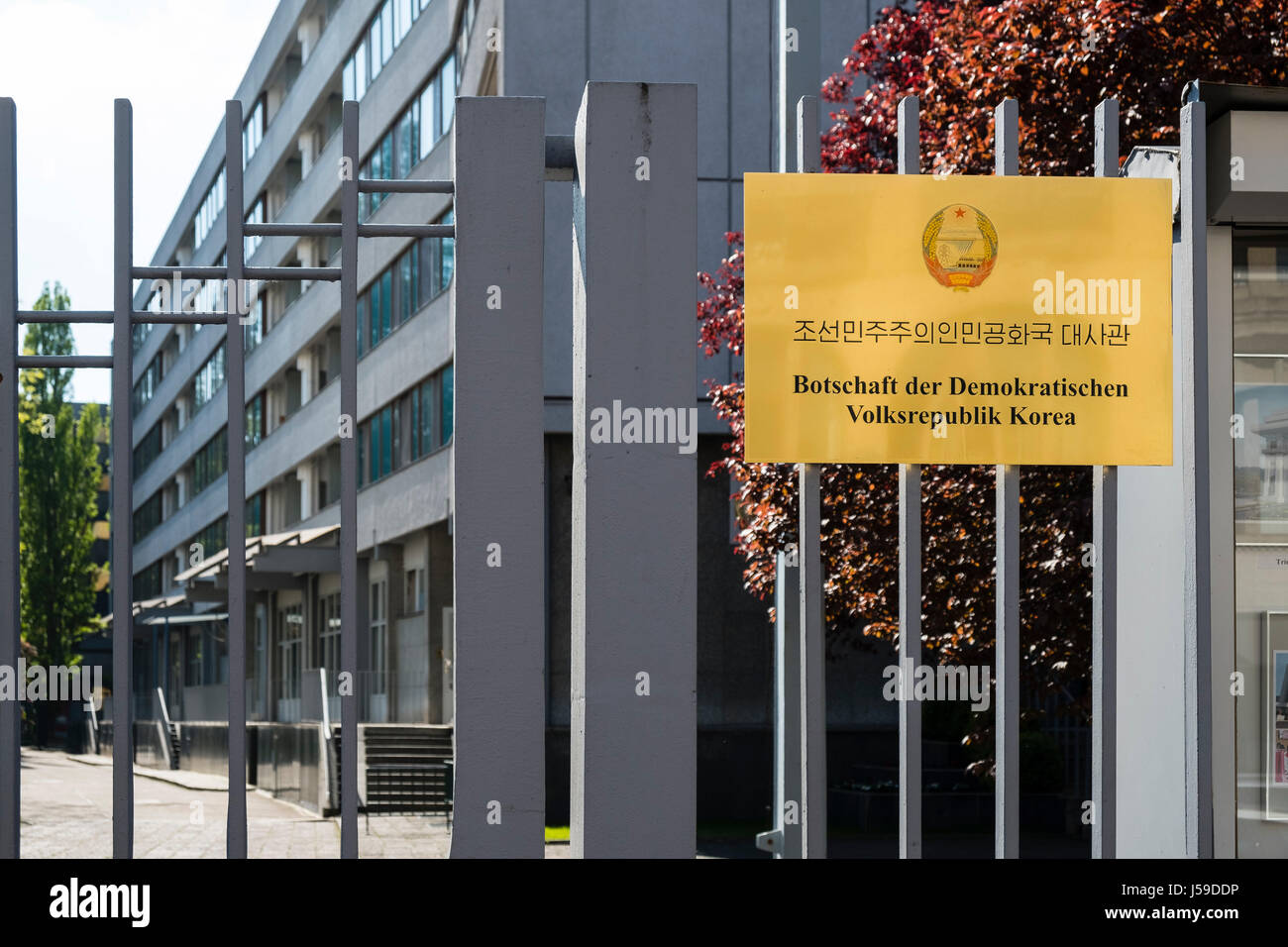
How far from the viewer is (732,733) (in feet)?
77.6

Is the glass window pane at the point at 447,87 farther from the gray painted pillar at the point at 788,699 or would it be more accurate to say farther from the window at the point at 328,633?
the gray painted pillar at the point at 788,699

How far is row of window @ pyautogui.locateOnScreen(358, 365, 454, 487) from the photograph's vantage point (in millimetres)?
30734

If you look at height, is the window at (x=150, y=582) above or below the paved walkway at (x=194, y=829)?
above

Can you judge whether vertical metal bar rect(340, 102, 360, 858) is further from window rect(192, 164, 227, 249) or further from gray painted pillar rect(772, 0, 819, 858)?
window rect(192, 164, 227, 249)

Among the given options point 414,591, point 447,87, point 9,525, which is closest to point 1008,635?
point 9,525

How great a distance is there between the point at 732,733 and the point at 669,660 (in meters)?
19.0

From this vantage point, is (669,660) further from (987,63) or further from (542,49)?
(542,49)

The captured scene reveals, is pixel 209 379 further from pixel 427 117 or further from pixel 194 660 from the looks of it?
pixel 427 117

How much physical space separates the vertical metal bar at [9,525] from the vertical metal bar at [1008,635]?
3.05 meters

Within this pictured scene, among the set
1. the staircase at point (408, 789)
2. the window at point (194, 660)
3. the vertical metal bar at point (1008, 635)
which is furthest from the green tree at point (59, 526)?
the vertical metal bar at point (1008, 635)

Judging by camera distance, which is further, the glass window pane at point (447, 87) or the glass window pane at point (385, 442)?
the glass window pane at point (385, 442)

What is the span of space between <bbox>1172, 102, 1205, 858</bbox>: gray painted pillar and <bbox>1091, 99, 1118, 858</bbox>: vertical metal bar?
278mm

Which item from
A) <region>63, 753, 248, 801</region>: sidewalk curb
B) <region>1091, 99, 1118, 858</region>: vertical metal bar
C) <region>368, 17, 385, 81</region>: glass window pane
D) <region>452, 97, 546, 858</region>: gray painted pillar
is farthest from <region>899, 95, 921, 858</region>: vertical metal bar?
<region>368, 17, 385, 81</region>: glass window pane

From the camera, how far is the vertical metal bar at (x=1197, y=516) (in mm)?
5328
